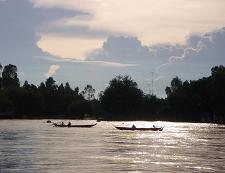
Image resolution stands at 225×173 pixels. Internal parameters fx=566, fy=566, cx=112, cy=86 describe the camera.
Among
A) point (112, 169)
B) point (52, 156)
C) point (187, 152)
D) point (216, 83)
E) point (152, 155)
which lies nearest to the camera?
point (112, 169)

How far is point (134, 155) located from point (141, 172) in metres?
15.1

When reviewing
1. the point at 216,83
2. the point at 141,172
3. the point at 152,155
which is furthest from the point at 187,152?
the point at 216,83

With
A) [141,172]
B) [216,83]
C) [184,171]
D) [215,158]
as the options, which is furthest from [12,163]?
[216,83]

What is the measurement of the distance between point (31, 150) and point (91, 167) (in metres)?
17.0

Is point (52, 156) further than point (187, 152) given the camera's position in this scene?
No

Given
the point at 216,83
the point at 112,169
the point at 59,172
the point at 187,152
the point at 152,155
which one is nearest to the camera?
the point at 59,172

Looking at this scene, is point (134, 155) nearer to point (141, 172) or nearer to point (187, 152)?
point (187, 152)

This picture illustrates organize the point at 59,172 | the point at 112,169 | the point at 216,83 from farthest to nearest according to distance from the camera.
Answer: the point at 216,83, the point at 112,169, the point at 59,172

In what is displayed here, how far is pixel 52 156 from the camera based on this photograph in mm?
56344

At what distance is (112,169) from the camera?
4656 centimetres

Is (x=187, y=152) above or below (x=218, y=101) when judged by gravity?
below

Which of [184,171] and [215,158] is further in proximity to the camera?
[215,158]

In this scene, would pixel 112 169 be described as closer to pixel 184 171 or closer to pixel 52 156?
pixel 184 171

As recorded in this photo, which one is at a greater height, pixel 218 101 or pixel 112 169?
pixel 218 101
